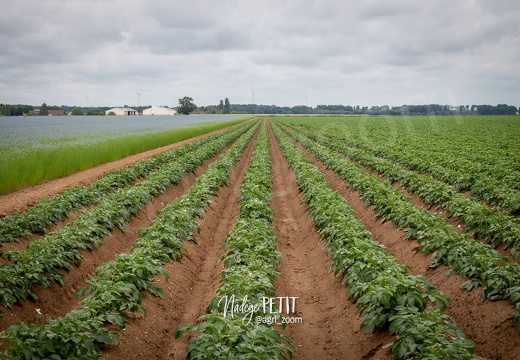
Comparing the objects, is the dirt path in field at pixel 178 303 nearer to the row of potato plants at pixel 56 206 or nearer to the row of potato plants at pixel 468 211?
the row of potato plants at pixel 56 206

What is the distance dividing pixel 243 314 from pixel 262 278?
3.46 ft

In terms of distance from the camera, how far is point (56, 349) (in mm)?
4305

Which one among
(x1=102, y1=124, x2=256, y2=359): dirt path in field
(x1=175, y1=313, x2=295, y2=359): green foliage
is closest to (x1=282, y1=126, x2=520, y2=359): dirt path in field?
(x1=175, y1=313, x2=295, y2=359): green foliage

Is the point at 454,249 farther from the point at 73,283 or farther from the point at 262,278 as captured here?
the point at 73,283

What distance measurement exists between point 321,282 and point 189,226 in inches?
136

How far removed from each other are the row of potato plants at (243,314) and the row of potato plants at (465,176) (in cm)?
698

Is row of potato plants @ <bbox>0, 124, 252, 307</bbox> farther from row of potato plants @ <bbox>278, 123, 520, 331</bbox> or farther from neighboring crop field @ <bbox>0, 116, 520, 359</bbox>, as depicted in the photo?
row of potato plants @ <bbox>278, 123, 520, 331</bbox>

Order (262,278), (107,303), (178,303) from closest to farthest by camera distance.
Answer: (107,303)
(262,278)
(178,303)

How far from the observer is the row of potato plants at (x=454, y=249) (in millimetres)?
5855

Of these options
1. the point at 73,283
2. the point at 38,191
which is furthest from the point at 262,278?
the point at 38,191

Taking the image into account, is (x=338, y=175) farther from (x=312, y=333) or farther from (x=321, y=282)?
(x=312, y=333)

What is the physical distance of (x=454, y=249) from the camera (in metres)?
7.04

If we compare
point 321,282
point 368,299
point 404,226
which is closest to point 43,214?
point 321,282

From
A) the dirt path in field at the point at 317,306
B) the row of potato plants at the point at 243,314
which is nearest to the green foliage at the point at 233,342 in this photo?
the row of potato plants at the point at 243,314
